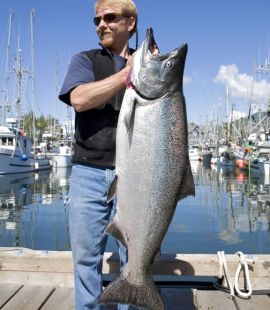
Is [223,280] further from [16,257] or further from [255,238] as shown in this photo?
[255,238]

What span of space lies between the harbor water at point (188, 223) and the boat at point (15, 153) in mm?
13584

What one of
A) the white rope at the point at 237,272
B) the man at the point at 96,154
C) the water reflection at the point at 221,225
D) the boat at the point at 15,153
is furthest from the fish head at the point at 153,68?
the boat at the point at 15,153

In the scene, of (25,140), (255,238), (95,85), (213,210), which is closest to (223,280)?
(95,85)

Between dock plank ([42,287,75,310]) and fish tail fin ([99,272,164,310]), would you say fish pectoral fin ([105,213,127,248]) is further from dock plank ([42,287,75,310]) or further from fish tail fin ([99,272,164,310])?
dock plank ([42,287,75,310])

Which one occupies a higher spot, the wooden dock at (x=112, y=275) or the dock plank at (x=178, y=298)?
the wooden dock at (x=112, y=275)

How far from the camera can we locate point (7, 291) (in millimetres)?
4770

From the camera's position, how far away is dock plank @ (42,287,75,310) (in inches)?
176

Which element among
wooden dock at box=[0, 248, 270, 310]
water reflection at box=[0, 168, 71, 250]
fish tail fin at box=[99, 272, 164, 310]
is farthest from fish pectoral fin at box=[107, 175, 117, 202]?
water reflection at box=[0, 168, 71, 250]

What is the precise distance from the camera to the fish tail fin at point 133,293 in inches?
124

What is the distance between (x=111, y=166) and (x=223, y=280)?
219 centimetres

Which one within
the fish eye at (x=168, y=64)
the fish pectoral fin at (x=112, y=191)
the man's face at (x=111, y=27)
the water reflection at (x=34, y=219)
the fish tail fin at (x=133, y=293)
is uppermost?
the man's face at (x=111, y=27)

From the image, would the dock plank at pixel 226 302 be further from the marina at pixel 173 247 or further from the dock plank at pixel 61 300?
the dock plank at pixel 61 300

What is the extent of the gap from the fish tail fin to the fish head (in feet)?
4.22

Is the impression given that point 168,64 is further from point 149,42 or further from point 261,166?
point 261,166
